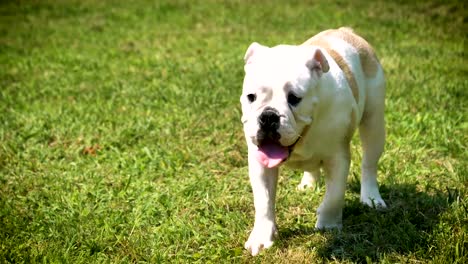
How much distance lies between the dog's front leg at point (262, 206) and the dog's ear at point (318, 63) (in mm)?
690

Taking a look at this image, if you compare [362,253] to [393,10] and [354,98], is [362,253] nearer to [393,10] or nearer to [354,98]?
[354,98]

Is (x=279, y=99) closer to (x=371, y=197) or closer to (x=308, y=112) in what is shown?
(x=308, y=112)

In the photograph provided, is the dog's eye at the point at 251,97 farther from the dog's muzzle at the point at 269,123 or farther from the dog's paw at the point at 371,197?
the dog's paw at the point at 371,197

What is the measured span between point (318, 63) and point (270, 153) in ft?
2.01

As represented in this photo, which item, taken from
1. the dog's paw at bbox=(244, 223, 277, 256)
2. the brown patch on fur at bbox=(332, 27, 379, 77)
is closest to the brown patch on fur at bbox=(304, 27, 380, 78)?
the brown patch on fur at bbox=(332, 27, 379, 77)

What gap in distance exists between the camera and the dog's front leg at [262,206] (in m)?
4.08

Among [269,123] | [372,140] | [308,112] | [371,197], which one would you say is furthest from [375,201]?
[269,123]

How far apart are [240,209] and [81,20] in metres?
9.87

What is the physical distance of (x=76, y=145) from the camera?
6.44 metres

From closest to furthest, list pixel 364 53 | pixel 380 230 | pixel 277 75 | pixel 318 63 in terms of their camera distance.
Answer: pixel 277 75 → pixel 318 63 → pixel 380 230 → pixel 364 53

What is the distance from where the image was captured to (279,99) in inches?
142

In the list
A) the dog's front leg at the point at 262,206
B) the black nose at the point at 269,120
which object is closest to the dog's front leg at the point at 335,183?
the dog's front leg at the point at 262,206

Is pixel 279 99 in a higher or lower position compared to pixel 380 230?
higher

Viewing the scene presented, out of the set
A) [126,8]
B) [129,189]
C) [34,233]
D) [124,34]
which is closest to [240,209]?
[129,189]
